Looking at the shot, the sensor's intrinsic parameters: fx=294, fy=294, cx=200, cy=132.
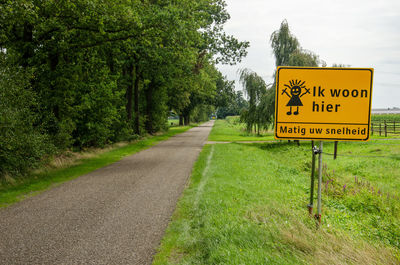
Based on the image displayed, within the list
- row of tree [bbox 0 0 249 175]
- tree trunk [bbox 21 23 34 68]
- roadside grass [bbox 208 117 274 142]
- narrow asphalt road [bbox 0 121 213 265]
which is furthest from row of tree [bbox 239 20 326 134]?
tree trunk [bbox 21 23 34 68]

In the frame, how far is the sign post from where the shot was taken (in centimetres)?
450

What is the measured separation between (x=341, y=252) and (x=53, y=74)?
1275 cm

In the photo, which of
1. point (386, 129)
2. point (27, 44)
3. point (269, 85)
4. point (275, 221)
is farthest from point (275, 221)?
point (386, 129)

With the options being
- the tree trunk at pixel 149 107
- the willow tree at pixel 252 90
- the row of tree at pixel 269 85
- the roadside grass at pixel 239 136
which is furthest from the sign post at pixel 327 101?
the tree trunk at pixel 149 107

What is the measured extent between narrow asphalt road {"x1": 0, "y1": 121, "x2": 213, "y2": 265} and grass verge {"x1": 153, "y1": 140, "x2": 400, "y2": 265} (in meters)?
0.46

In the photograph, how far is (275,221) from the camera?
16.0 feet

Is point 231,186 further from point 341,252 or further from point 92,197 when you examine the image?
point 341,252

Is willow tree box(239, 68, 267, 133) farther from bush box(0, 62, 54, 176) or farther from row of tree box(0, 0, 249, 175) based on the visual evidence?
Result: bush box(0, 62, 54, 176)

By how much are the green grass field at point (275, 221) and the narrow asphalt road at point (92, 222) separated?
0.45m

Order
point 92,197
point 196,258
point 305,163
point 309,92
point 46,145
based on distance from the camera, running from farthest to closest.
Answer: point 305,163 < point 46,145 < point 92,197 < point 309,92 < point 196,258

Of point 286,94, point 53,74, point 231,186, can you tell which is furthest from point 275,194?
point 53,74

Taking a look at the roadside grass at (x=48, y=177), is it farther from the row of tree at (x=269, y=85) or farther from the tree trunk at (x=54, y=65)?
the row of tree at (x=269, y=85)

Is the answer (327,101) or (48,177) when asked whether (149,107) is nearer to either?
(48,177)

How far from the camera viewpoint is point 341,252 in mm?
3707
